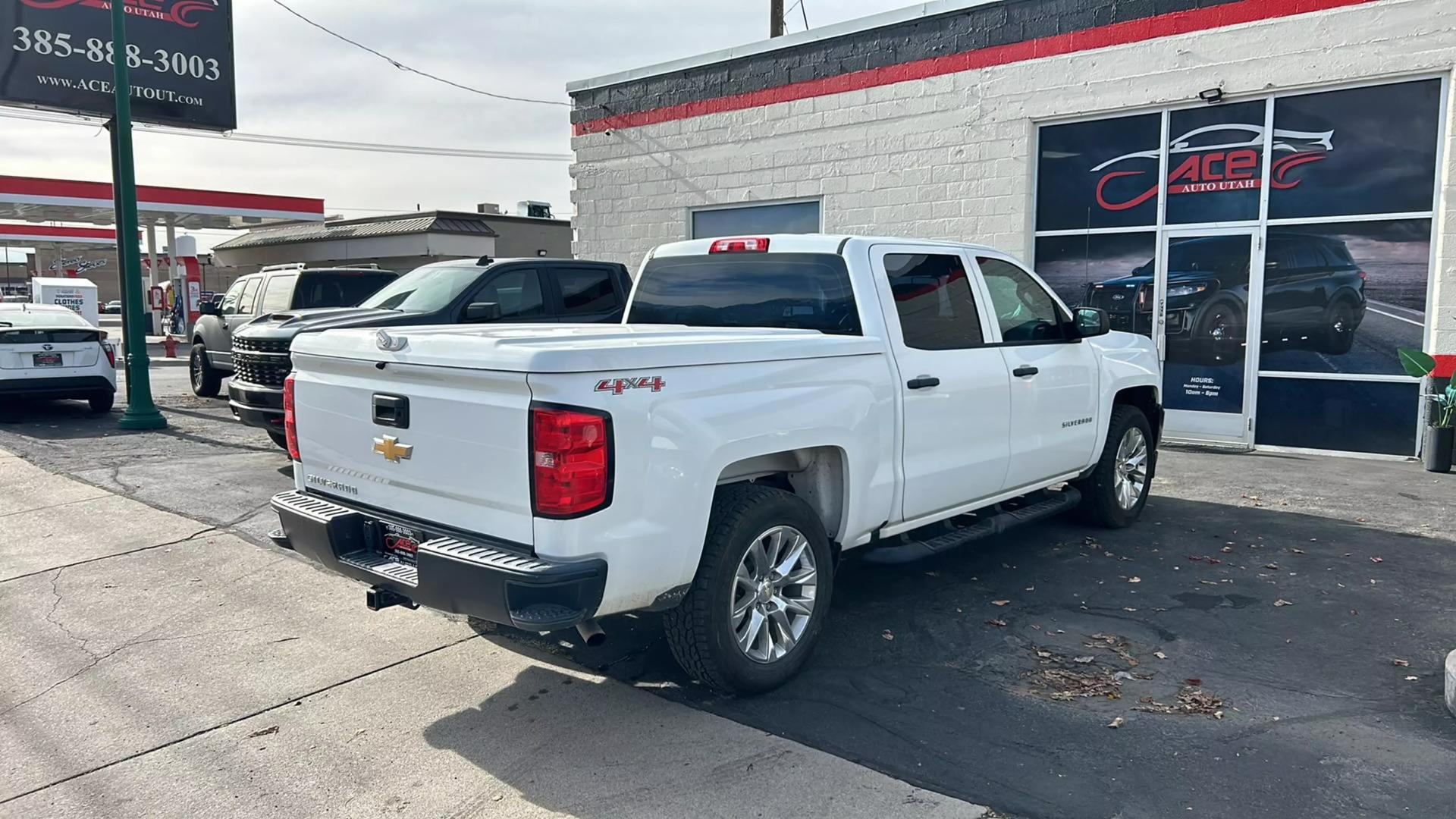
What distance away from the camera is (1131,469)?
7.49 m

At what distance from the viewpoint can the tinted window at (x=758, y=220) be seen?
1396 cm

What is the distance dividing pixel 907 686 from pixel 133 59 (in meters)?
18.3

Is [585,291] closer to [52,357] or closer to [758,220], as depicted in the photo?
[758,220]

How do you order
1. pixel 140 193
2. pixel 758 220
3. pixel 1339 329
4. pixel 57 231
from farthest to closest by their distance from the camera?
pixel 57 231, pixel 140 193, pixel 758 220, pixel 1339 329

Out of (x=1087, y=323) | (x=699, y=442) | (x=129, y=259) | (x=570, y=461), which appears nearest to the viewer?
(x=570, y=461)

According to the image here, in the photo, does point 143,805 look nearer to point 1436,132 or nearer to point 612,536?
point 612,536

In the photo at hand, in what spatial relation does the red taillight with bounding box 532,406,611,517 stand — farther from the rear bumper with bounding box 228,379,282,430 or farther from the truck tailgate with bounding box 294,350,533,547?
the rear bumper with bounding box 228,379,282,430

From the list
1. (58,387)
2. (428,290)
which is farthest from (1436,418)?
(58,387)

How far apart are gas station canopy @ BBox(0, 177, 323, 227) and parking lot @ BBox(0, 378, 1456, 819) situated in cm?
2955

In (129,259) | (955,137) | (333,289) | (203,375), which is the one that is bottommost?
(203,375)

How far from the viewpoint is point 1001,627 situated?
529 centimetres

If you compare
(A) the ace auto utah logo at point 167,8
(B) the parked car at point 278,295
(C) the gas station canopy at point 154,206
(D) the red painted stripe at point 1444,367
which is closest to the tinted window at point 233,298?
(B) the parked car at point 278,295

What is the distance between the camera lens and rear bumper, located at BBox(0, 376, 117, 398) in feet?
40.9

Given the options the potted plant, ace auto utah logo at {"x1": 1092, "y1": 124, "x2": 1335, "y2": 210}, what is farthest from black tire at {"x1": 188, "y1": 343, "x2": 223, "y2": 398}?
the potted plant
